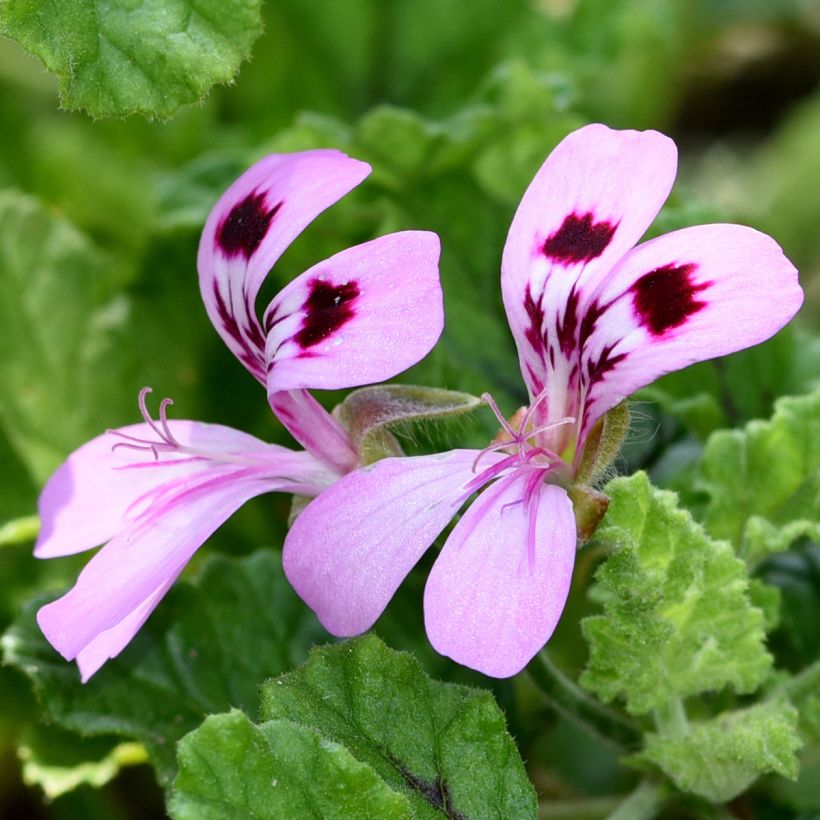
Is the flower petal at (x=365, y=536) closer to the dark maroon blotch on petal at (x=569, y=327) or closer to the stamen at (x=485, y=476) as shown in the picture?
the stamen at (x=485, y=476)

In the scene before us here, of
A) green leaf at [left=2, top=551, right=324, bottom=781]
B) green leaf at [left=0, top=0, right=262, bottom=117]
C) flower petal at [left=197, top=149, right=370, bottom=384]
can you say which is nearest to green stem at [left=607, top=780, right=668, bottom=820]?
green leaf at [left=2, top=551, right=324, bottom=781]

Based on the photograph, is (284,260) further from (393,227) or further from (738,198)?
(738,198)


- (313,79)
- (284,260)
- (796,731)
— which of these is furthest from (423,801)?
(313,79)

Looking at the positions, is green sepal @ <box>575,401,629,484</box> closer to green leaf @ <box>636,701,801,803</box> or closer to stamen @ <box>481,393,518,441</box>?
stamen @ <box>481,393,518,441</box>

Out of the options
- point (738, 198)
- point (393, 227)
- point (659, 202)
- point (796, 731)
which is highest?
point (659, 202)

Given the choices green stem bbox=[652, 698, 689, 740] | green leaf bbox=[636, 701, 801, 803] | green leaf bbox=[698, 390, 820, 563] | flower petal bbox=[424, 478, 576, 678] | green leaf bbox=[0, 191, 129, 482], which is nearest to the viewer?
flower petal bbox=[424, 478, 576, 678]

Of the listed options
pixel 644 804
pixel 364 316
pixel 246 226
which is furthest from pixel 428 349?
pixel 644 804

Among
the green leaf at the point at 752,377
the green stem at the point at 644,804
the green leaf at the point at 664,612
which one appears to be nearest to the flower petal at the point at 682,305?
the green leaf at the point at 664,612

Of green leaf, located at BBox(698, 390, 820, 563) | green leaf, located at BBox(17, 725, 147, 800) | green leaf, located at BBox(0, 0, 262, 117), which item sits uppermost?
green leaf, located at BBox(0, 0, 262, 117)
